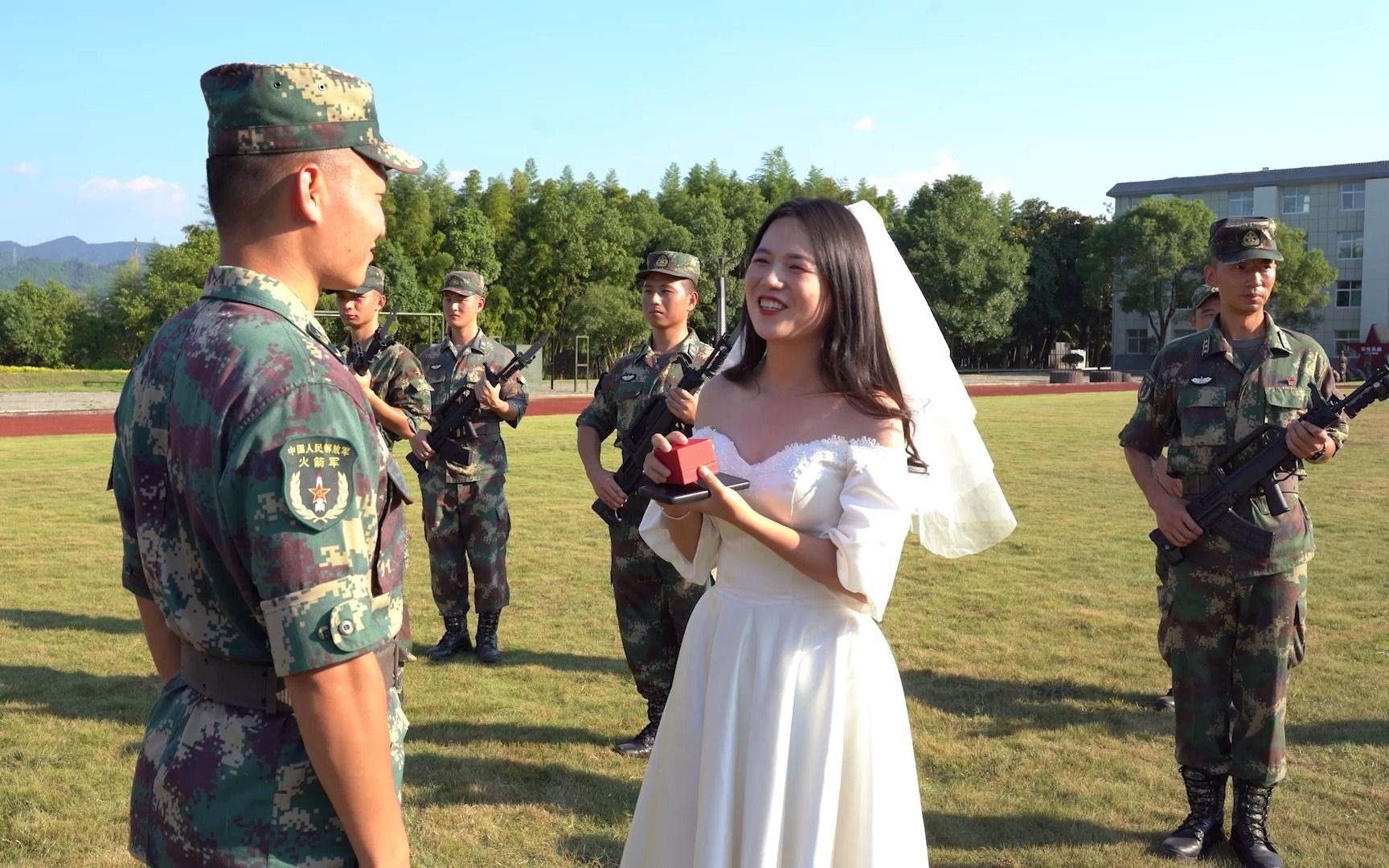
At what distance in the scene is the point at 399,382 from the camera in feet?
22.7

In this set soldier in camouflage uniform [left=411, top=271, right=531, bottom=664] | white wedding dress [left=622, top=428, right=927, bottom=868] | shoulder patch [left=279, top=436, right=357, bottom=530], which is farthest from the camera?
soldier in camouflage uniform [left=411, top=271, right=531, bottom=664]

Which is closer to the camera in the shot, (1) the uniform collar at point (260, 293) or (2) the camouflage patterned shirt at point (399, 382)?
(1) the uniform collar at point (260, 293)

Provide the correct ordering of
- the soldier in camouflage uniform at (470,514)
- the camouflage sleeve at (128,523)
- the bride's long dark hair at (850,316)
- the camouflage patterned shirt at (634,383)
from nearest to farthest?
the camouflage sleeve at (128,523)
the bride's long dark hair at (850,316)
the camouflage patterned shirt at (634,383)
the soldier in camouflage uniform at (470,514)

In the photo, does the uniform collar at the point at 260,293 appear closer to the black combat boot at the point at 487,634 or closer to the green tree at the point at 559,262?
the black combat boot at the point at 487,634

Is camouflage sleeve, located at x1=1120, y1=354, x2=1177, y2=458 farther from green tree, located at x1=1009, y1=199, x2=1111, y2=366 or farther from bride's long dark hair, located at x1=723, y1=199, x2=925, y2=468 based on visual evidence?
green tree, located at x1=1009, y1=199, x2=1111, y2=366

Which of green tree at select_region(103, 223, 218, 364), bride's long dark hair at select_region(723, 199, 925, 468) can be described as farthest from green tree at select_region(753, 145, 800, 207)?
bride's long dark hair at select_region(723, 199, 925, 468)

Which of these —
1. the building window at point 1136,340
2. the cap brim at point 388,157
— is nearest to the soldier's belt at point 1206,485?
the cap brim at point 388,157

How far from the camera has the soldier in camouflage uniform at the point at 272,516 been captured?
5.33 feet

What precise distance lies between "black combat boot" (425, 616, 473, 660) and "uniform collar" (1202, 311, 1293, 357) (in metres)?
4.72

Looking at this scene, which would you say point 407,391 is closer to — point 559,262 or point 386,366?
point 386,366

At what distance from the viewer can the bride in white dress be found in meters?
2.75

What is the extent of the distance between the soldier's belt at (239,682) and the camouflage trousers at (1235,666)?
3.62 metres

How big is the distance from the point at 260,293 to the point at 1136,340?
7176cm

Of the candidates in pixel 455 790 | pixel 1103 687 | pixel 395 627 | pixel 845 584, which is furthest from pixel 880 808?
pixel 1103 687
